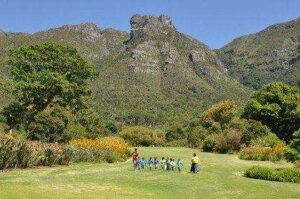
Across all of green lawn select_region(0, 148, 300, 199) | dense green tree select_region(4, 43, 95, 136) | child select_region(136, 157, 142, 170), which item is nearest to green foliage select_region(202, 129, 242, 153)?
dense green tree select_region(4, 43, 95, 136)

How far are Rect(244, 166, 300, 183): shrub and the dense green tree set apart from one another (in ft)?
92.1

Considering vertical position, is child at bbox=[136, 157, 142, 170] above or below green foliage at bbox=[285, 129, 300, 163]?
below

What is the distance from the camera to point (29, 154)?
110 feet

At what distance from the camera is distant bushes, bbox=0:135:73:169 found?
31828mm

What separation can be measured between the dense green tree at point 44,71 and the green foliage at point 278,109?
21913 millimetres

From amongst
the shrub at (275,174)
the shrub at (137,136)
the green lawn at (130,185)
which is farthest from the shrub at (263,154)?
the shrub at (137,136)

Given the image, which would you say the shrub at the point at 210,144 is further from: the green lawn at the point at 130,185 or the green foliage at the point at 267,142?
the green lawn at the point at 130,185

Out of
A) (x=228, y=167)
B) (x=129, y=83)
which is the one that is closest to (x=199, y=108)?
(x=129, y=83)

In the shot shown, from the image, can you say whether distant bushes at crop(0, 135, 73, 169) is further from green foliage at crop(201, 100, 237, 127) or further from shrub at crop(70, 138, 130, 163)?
green foliage at crop(201, 100, 237, 127)

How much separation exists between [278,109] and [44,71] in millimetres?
29541

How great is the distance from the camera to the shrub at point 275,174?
95.9 ft

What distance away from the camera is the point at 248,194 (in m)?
23.3

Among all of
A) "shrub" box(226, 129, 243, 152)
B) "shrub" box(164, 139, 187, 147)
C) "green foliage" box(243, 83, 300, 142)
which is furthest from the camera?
"shrub" box(164, 139, 187, 147)

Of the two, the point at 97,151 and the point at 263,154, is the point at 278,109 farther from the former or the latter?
the point at 97,151
